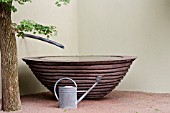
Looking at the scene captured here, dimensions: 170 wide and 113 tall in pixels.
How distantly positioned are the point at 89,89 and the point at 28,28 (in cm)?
87

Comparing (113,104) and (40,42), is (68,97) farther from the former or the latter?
(40,42)

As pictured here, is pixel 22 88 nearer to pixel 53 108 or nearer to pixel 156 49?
pixel 53 108

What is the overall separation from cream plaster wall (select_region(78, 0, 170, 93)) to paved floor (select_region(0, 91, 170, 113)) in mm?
259

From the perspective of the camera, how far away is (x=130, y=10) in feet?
14.6

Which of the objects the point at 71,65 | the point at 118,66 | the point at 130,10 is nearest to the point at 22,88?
the point at 71,65

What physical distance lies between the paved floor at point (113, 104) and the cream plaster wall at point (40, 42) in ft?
Result: 0.70

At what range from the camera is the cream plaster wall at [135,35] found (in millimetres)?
4258

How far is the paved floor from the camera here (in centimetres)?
315

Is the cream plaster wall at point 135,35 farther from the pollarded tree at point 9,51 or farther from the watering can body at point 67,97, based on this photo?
the pollarded tree at point 9,51

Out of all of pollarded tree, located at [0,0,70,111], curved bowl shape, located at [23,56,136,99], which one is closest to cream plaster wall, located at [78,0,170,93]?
curved bowl shape, located at [23,56,136,99]

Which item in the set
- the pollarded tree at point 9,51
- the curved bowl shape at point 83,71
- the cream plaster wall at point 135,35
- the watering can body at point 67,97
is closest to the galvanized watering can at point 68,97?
the watering can body at point 67,97

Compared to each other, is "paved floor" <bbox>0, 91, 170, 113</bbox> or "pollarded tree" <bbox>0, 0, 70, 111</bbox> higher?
"pollarded tree" <bbox>0, 0, 70, 111</bbox>

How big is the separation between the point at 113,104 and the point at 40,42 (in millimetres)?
1346

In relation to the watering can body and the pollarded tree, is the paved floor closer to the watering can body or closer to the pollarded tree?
the watering can body
